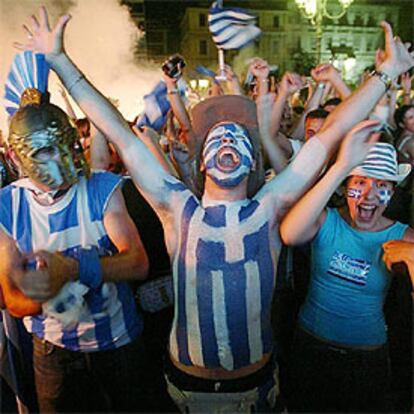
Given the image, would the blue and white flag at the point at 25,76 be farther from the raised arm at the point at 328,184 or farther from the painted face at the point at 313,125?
the painted face at the point at 313,125

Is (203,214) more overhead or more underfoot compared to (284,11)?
more underfoot

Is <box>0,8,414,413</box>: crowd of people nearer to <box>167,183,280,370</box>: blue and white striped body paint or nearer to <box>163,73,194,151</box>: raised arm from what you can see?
<box>167,183,280,370</box>: blue and white striped body paint

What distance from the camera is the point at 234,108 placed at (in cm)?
227

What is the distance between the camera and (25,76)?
2.49 m

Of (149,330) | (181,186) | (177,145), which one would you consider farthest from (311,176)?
(149,330)

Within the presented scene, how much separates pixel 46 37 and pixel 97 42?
4770 millimetres

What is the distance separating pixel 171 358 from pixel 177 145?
1.54 metres

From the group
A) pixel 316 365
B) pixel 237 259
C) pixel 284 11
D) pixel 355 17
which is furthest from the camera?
pixel 355 17

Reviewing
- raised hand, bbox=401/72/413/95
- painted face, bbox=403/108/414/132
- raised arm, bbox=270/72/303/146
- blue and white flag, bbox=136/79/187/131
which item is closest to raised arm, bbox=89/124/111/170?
blue and white flag, bbox=136/79/187/131

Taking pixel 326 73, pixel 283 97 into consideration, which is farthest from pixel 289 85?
pixel 326 73

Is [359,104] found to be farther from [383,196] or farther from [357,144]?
[383,196]

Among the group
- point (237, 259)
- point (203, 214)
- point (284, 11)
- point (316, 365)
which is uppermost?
point (284, 11)

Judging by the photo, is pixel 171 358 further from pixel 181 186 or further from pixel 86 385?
pixel 181 186

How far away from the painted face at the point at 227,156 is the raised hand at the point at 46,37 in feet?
2.84
